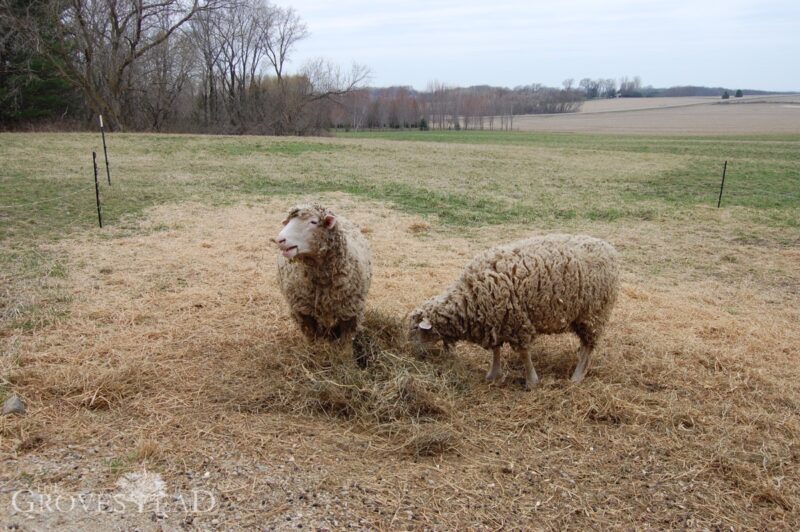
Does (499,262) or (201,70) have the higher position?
(201,70)

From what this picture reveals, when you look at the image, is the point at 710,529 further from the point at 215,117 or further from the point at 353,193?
the point at 215,117

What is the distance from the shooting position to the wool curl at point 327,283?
5434 millimetres

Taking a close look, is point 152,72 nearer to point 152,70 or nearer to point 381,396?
point 152,70

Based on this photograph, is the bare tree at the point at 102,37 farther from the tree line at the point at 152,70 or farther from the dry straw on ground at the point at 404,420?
the dry straw on ground at the point at 404,420

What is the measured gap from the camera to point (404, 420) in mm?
4594

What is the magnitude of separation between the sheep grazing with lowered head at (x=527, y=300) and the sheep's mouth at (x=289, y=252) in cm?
144

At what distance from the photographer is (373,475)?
3988mm

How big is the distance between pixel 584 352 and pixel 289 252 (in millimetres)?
3121

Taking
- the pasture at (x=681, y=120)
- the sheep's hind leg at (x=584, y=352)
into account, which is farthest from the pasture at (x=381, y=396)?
the pasture at (x=681, y=120)

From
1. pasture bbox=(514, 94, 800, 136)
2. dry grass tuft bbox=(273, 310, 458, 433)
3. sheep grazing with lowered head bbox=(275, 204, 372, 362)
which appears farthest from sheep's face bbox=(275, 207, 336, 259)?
pasture bbox=(514, 94, 800, 136)

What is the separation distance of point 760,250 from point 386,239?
7.53 meters

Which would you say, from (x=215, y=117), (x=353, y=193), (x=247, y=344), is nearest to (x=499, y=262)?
(x=247, y=344)

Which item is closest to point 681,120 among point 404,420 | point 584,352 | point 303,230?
point 584,352

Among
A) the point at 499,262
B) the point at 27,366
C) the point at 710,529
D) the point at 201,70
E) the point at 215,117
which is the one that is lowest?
the point at 710,529
